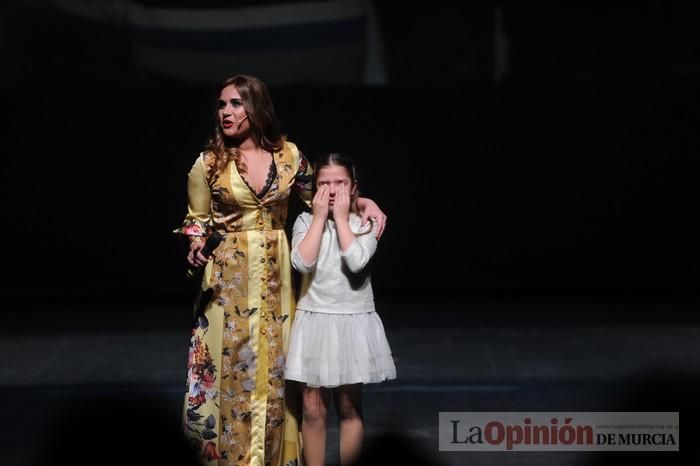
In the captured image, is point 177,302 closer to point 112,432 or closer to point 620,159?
point 620,159

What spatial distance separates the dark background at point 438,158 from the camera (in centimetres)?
877

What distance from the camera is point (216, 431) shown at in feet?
15.2

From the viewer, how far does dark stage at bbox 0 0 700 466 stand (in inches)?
338

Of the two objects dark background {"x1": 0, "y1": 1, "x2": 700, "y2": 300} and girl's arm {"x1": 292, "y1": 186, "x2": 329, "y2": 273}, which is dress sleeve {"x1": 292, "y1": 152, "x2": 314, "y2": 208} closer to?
girl's arm {"x1": 292, "y1": 186, "x2": 329, "y2": 273}

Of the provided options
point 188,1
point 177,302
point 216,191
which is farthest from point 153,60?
point 216,191

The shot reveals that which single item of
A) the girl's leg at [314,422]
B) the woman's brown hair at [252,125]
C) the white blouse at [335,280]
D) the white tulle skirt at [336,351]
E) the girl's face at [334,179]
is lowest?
the girl's leg at [314,422]

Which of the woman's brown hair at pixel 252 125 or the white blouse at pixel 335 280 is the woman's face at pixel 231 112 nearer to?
the woman's brown hair at pixel 252 125

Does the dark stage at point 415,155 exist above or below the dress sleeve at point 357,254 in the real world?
above

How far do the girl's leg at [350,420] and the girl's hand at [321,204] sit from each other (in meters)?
0.60

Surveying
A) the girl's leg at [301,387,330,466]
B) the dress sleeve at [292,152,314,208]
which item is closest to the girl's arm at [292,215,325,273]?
the dress sleeve at [292,152,314,208]

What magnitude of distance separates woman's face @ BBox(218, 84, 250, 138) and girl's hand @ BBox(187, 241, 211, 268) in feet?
1.30

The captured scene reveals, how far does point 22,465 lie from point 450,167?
15.0 feet

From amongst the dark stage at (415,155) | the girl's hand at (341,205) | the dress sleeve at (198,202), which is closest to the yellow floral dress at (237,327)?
the dress sleeve at (198,202)

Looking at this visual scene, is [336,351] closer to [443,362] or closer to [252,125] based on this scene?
[252,125]
